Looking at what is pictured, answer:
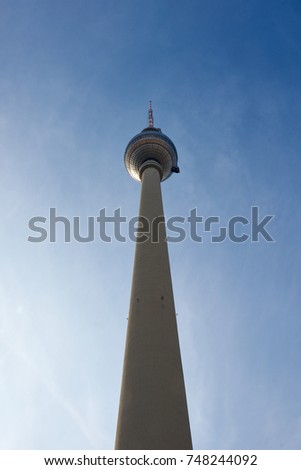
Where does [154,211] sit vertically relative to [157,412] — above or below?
above

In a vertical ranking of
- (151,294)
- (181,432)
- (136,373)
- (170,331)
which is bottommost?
(181,432)

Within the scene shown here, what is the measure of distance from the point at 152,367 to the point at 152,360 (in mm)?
446

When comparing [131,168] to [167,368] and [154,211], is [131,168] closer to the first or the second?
[154,211]

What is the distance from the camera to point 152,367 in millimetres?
24375

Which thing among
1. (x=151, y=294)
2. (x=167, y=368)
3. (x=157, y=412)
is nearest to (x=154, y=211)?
(x=151, y=294)

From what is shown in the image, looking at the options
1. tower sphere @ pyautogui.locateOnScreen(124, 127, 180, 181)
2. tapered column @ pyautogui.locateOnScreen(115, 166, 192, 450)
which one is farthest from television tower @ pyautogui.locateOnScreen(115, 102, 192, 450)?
tower sphere @ pyautogui.locateOnScreen(124, 127, 180, 181)

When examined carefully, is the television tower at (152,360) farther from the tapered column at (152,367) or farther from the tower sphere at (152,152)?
the tower sphere at (152,152)

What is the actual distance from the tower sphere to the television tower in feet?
38.8

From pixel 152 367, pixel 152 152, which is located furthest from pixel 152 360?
pixel 152 152

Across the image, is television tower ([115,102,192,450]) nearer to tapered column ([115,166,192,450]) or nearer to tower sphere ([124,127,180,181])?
tapered column ([115,166,192,450])

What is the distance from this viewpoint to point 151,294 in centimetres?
2931

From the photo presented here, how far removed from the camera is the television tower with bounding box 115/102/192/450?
2150 cm
